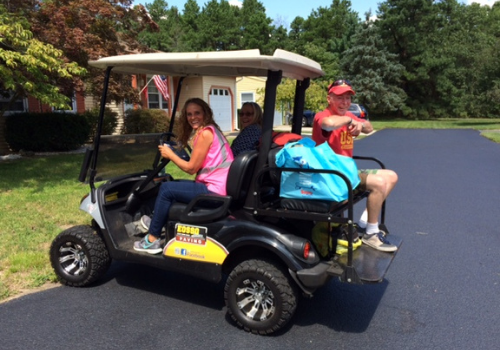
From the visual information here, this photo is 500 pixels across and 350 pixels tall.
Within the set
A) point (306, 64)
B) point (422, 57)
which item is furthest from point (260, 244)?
point (422, 57)

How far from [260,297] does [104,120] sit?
39.0 ft

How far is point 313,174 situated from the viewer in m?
2.94

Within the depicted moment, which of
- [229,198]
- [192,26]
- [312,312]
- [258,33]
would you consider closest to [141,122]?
[229,198]

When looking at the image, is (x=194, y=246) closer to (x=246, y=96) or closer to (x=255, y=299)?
(x=255, y=299)

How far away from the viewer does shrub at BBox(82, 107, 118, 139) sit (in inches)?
537

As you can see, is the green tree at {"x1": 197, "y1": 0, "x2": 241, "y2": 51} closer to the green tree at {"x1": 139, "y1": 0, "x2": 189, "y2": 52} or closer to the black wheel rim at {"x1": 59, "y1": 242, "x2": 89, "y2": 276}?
the green tree at {"x1": 139, "y1": 0, "x2": 189, "y2": 52}

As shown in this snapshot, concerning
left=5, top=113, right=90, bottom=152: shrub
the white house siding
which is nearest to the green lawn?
left=5, top=113, right=90, bottom=152: shrub

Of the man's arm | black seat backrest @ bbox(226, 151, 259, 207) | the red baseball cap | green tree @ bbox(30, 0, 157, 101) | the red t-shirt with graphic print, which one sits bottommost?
black seat backrest @ bbox(226, 151, 259, 207)

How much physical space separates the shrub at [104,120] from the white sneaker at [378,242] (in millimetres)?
11377

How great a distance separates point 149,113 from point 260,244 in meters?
13.5

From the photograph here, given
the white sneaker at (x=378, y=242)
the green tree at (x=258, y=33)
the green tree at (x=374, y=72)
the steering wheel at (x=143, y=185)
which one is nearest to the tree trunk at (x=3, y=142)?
the steering wheel at (x=143, y=185)

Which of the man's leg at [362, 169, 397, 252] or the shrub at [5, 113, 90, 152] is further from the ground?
the man's leg at [362, 169, 397, 252]

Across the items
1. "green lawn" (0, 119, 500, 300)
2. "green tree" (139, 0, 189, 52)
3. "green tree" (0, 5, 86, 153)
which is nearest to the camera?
"green lawn" (0, 119, 500, 300)

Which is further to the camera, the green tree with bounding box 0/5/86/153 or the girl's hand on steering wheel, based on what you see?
the green tree with bounding box 0/5/86/153
